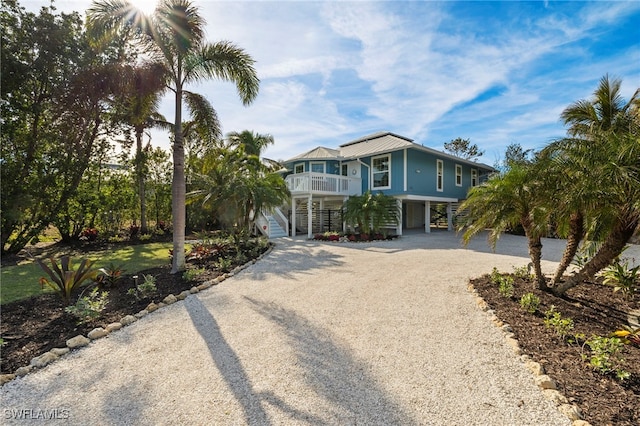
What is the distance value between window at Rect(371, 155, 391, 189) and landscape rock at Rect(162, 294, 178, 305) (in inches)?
488

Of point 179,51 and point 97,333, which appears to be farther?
point 179,51

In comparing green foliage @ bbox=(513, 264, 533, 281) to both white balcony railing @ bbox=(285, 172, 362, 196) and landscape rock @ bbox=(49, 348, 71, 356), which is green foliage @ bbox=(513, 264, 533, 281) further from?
white balcony railing @ bbox=(285, 172, 362, 196)

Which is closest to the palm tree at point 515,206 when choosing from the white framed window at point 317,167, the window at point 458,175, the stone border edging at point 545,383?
the stone border edging at point 545,383

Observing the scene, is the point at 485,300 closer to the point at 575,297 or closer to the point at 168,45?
the point at 575,297

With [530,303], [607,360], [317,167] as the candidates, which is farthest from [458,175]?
[607,360]

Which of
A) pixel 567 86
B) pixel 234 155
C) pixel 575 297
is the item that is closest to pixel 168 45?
pixel 234 155

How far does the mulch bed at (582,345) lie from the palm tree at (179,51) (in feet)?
21.4

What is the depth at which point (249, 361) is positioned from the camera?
10.1ft

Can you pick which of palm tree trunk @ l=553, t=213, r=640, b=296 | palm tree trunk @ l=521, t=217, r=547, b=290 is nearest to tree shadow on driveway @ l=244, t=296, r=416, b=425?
palm tree trunk @ l=553, t=213, r=640, b=296

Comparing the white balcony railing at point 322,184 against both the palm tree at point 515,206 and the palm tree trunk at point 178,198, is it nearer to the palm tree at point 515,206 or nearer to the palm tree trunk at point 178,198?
the palm tree trunk at point 178,198

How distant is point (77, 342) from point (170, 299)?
161cm

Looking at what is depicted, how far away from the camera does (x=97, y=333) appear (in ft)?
12.1

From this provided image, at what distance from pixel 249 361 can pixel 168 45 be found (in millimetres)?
6752

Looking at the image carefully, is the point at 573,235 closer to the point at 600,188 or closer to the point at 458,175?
the point at 600,188
